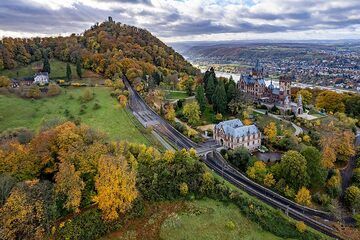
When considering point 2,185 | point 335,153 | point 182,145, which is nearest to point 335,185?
point 335,153

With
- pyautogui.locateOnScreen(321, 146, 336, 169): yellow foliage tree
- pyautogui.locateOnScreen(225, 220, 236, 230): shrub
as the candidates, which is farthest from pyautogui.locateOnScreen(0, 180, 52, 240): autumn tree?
pyautogui.locateOnScreen(321, 146, 336, 169): yellow foliage tree

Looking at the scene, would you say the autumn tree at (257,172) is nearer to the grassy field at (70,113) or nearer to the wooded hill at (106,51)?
the grassy field at (70,113)

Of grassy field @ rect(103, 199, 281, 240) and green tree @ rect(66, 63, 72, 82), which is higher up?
green tree @ rect(66, 63, 72, 82)

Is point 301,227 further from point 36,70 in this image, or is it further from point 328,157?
point 36,70

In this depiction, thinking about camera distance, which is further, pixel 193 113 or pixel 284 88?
pixel 284 88

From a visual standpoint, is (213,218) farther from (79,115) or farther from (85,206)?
(79,115)

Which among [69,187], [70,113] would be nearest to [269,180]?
[69,187]

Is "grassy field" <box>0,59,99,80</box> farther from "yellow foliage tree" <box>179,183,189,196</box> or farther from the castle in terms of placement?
"yellow foliage tree" <box>179,183,189,196</box>
